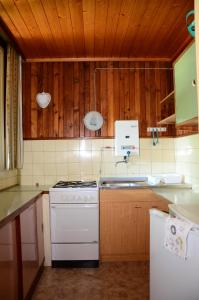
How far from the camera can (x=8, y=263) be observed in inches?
63.7

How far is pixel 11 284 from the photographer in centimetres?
166

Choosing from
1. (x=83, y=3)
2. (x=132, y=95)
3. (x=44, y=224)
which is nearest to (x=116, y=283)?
(x=44, y=224)

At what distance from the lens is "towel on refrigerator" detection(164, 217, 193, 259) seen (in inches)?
52.0

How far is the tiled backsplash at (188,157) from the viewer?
8.81 ft

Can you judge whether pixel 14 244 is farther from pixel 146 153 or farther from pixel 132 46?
pixel 132 46

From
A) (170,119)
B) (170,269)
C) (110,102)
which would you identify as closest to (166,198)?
(170,269)

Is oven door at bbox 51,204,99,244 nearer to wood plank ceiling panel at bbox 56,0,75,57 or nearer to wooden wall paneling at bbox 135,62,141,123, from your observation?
wooden wall paneling at bbox 135,62,141,123

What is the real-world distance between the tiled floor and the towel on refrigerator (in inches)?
38.1

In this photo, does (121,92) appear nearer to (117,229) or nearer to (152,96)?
(152,96)

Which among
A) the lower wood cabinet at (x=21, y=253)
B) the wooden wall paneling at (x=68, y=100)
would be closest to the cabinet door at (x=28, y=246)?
the lower wood cabinet at (x=21, y=253)

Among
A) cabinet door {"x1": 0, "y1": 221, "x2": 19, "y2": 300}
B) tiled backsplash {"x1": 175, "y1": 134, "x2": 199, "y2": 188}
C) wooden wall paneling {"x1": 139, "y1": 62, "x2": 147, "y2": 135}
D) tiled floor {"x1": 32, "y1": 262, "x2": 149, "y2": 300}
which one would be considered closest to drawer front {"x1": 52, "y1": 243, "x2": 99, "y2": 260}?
tiled floor {"x1": 32, "y1": 262, "x2": 149, "y2": 300}

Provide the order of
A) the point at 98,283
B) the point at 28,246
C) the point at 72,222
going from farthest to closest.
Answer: the point at 72,222 → the point at 98,283 → the point at 28,246

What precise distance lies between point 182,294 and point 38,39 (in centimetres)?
262

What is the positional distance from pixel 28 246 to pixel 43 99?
175 cm
